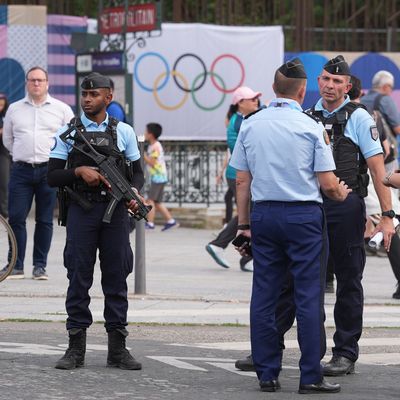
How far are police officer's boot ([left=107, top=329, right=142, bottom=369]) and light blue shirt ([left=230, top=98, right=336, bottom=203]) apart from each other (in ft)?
4.18

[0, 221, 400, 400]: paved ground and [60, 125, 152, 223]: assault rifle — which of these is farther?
[60, 125, 152, 223]: assault rifle

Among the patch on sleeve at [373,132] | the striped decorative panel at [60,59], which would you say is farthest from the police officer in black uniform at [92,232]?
the striped decorative panel at [60,59]

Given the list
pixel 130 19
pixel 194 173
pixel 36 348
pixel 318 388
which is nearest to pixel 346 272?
pixel 318 388

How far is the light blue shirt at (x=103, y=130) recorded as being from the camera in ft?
25.7

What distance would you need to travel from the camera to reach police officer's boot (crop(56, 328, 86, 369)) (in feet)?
25.3

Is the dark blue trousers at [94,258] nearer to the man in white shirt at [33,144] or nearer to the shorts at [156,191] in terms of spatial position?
the man in white shirt at [33,144]

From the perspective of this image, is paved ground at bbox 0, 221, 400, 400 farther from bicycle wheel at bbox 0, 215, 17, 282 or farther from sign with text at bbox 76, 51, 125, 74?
sign with text at bbox 76, 51, 125, 74

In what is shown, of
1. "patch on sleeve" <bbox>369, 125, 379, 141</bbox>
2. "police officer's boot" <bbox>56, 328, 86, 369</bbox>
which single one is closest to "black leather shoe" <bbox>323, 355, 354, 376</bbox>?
"patch on sleeve" <bbox>369, 125, 379, 141</bbox>

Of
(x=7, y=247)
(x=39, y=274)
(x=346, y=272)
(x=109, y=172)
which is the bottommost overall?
(x=39, y=274)

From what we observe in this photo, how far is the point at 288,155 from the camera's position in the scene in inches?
282

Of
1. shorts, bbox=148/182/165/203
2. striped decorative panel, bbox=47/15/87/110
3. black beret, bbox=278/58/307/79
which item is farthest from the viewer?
striped decorative panel, bbox=47/15/87/110

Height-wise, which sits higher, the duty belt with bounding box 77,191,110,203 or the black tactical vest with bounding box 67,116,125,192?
the black tactical vest with bounding box 67,116,125,192

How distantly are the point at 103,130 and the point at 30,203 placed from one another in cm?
442

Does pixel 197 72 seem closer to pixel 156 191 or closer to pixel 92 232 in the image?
pixel 156 191
